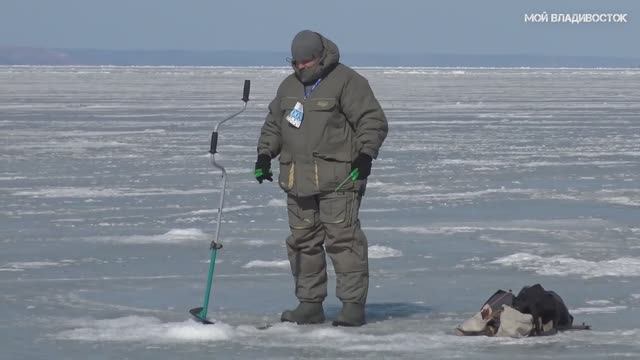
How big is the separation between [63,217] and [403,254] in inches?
139

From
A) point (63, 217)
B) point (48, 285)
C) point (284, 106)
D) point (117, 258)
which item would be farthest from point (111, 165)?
point (284, 106)

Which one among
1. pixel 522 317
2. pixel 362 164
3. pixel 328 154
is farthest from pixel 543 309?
pixel 328 154

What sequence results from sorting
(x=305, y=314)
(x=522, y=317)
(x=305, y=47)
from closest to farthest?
1. (x=522, y=317)
2. (x=305, y=47)
3. (x=305, y=314)

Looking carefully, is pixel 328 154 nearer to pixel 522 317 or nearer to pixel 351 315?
pixel 351 315

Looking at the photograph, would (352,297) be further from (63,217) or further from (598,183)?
(598,183)

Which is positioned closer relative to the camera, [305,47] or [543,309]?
[543,309]

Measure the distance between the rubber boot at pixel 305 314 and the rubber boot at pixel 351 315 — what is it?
154 mm

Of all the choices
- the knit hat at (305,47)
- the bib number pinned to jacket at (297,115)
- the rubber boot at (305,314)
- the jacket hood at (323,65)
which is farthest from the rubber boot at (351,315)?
the knit hat at (305,47)

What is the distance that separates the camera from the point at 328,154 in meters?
6.75

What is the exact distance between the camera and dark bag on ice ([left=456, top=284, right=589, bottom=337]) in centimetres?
654

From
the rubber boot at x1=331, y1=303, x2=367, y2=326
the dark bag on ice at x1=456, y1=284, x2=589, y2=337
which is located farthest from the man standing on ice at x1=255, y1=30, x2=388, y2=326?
the dark bag on ice at x1=456, y1=284, x2=589, y2=337

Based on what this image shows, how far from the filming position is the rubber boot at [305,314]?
22.8 ft

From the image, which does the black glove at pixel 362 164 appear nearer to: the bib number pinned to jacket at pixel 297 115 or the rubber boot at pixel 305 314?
the bib number pinned to jacket at pixel 297 115

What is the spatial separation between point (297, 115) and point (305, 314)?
3.20 ft
